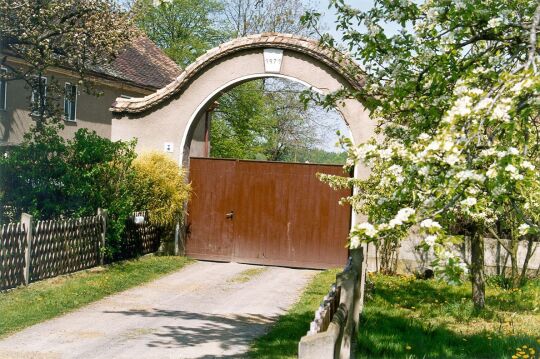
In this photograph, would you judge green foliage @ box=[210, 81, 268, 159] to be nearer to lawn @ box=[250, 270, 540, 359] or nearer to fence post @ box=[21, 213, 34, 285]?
lawn @ box=[250, 270, 540, 359]

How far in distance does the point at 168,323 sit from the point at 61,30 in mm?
9725

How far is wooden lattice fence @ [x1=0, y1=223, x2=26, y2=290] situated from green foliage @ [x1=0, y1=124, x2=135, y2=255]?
1478mm

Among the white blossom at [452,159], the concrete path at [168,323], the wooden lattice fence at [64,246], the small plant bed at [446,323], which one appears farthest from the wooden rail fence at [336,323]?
the wooden lattice fence at [64,246]

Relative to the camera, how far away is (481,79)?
19.3 ft

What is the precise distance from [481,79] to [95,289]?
7.85 m

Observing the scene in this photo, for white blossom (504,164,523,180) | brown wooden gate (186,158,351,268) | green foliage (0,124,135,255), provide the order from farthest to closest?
brown wooden gate (186,158,351,268) → green foliage (0,124,135,255) → white blossom (504,164,523,180)

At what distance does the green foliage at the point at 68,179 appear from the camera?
1250cm

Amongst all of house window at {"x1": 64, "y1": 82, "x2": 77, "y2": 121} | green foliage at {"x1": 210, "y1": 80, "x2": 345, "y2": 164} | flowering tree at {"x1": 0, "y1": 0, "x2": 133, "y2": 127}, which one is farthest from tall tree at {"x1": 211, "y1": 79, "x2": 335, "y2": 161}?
flowering tree at {"x1": 0, "y1": 0, "x2": 133, "y2": 127}

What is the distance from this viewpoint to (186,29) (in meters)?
44.2

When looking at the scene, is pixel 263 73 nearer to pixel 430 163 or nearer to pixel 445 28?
pixel 445 28

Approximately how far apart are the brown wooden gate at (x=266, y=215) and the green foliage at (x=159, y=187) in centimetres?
93

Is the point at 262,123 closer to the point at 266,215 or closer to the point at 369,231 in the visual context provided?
the point at 266,215

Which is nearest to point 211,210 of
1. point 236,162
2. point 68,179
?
point 236,162

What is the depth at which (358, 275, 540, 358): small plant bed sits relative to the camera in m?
7.50
